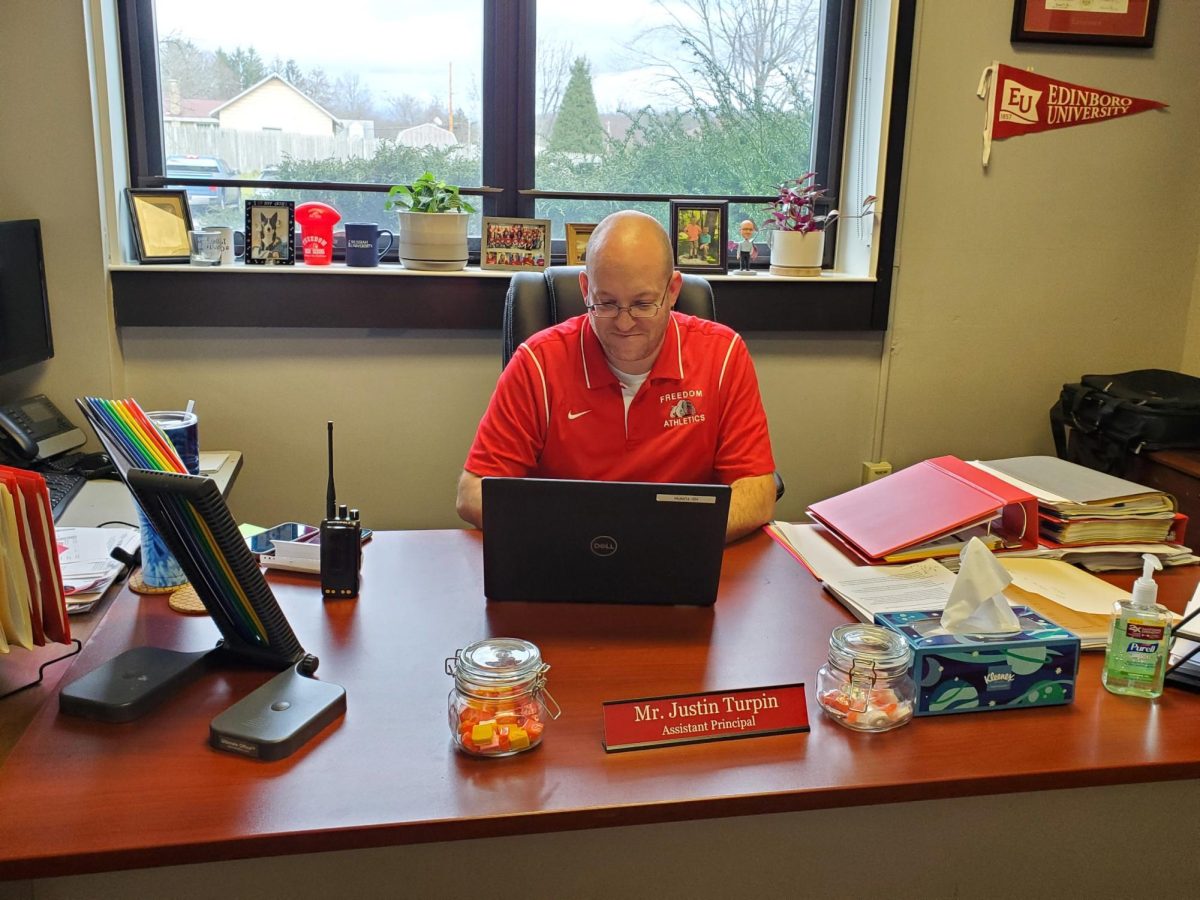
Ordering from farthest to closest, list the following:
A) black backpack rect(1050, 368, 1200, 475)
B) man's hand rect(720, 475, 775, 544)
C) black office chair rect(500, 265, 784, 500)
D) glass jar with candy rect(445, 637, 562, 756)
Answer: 1. black backpack rect(1050, 368, 1200, 475)
2. black office chair rect(500, 265, 784, 500)
3. man's hand rect(720, 475, 775, 544)
4. glass jar with candy rect(445, 637, 562, 756)

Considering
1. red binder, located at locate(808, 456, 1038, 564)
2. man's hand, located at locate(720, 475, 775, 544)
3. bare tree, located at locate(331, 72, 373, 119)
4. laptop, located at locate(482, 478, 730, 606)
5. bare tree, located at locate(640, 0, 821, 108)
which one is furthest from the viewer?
bare tree, located at locate(640, 0, 821, 108)

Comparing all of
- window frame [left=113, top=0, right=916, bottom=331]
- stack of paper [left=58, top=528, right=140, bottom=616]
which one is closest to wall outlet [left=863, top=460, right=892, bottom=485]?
window frame [left=113, top=0, right=916, bottom=331]

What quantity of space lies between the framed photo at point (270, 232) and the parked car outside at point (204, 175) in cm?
13

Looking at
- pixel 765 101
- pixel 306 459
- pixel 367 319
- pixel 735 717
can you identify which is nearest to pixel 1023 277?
pixel 765 101

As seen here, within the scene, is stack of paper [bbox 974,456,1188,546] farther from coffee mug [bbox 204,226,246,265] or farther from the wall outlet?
coffee mug [bbox 204,226,246,265]

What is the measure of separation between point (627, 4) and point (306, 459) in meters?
1.51

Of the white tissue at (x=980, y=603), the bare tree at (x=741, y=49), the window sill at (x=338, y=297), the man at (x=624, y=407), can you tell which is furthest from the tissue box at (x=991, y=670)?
the bare tree at (x=741, y=49)

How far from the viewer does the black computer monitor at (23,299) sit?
2.19m

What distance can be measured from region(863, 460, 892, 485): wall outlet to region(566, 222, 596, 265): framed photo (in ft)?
3.32

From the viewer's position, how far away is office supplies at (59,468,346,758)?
106cm

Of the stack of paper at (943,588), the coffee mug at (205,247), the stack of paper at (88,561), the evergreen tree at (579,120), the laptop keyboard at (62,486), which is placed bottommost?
the laptop keyboard at (62,486)

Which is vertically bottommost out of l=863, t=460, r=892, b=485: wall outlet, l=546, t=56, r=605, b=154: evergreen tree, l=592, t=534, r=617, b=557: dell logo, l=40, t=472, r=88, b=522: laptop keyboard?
l=863, t=460, r=892, b=485: wall outlet

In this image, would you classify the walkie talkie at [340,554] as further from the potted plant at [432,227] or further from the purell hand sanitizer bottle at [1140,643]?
the potted plant at [432,227]

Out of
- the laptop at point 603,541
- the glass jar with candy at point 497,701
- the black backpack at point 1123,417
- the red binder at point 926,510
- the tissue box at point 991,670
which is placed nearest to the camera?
the glass jar with candy at point 497,701
